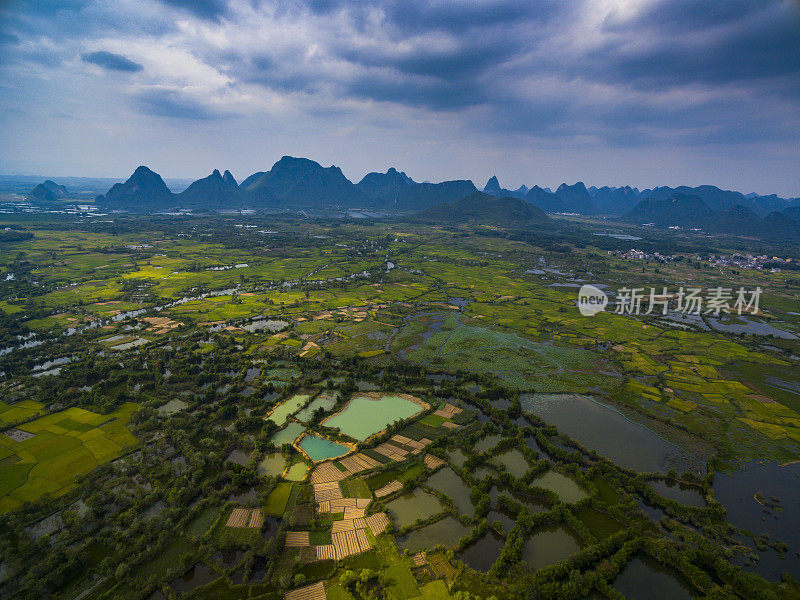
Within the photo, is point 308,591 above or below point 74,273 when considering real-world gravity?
below

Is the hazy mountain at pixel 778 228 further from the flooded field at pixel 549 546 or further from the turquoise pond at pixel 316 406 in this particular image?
the turquoise pond at pixel 316 406

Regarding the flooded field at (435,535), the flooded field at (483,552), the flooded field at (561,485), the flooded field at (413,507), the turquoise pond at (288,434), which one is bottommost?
the flooded field at (483,552)

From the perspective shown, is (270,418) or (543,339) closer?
(270,418)

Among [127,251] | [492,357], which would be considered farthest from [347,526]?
[127,251]

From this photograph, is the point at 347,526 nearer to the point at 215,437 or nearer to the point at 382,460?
the point at 382,460

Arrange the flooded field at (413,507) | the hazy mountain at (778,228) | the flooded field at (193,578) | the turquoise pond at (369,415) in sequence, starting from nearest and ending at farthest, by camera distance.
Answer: the flooded field at (193,578) → the flooded field at (413,507) → the turquoise pond at (369,415) → the hazy mountain at (778,228)

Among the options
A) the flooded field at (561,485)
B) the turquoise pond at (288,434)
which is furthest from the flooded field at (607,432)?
the turquoise pond at (288,434)

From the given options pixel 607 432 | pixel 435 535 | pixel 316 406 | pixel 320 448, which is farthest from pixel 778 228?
pixel 320 448
